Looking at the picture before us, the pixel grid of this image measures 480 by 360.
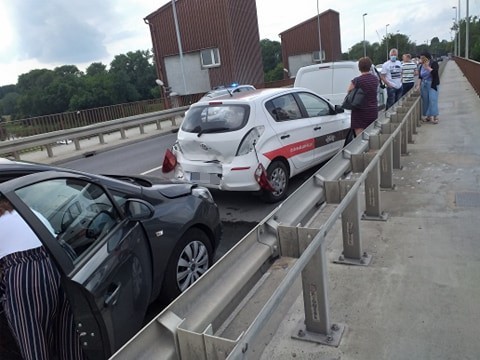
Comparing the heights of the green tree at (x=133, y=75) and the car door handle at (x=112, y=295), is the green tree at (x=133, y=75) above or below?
above

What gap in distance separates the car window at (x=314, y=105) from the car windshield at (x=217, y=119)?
1524 millimetres

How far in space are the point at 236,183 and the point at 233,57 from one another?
2798 centimetres

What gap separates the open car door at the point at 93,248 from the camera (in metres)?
2.37

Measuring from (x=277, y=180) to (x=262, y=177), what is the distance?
0.47 meters

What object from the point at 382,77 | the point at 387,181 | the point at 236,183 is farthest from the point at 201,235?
the point at 382,77

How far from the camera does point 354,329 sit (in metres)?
3.01

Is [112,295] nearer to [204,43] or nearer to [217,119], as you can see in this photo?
[217,119]

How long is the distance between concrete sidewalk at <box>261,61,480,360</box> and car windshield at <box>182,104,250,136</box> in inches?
86.5

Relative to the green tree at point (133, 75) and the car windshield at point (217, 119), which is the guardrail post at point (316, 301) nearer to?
the car windshield at point (217, 119)

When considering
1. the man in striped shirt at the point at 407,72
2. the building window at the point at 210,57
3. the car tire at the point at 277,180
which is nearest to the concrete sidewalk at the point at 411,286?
the car tire at the point at 277,180

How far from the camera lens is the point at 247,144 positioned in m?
6.01

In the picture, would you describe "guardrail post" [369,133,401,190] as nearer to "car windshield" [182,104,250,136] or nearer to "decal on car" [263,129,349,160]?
"decal on car" [263,129,349,160]

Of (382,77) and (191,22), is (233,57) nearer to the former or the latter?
(191,22)

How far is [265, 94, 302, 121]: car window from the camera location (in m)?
6.49
